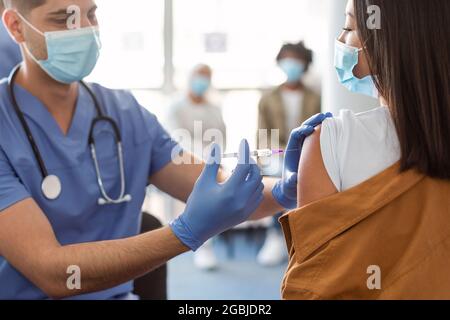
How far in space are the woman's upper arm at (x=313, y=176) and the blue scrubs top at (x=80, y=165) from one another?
50 centimetres

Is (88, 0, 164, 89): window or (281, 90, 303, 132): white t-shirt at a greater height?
(88, 0, 164, 89): window

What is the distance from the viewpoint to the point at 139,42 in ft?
9.14

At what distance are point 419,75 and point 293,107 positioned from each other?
51.0 inches

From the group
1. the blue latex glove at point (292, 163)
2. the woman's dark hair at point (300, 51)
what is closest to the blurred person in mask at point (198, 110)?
the woman's dark hair at point (300, 51)

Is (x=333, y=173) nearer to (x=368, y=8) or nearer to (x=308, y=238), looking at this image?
(x=308, y=238)

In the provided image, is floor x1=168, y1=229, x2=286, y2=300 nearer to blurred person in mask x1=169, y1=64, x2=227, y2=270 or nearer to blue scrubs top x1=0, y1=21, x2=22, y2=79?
blurred person in mask x1=169, y1=64, x2=227, y2=270

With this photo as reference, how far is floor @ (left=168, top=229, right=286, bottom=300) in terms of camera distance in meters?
2.77

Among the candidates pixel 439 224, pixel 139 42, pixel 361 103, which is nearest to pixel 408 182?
pixel 439 224

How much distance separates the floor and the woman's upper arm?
156 centimetres

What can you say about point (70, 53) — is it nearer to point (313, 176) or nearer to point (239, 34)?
point (313, 176)

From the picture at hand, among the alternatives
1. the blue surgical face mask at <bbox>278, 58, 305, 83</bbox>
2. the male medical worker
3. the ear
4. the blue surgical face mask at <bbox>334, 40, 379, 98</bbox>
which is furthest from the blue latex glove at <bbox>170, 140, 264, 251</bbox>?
the blue surgical face mask at <bbox>278, 58, 305, 83</bbox>

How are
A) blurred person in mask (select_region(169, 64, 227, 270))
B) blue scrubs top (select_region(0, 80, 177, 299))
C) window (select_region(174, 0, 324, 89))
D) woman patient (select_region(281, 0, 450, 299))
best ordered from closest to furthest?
woman patient (select_region(281, 0, 450, 299)) → blue scrubs top (select_region(0, 80, 177, 299)) → window (select_region(174, 0, 324, 89)) → blurred person in mask (select_region(169, 64, 227, 270))

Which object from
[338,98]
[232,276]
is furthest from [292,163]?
[232,276]

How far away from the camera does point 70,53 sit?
1.27 meters
